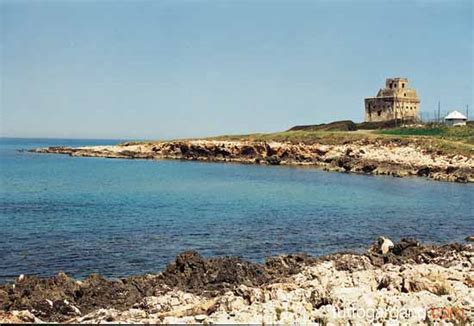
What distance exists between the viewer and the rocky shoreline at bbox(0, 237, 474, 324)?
12914 mm

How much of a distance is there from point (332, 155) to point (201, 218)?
50.1 metres

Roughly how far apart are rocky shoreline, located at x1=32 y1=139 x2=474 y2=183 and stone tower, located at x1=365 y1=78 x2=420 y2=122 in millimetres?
30912

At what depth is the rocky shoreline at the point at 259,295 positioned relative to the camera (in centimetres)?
1291

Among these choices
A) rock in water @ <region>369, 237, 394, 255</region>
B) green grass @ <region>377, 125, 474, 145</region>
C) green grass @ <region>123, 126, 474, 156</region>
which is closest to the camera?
rock in water @ <region>369, 237, 394, 255</region>

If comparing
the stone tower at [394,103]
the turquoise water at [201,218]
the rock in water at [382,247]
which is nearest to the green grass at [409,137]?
the turquoise water at [201,218]

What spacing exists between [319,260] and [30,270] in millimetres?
10476

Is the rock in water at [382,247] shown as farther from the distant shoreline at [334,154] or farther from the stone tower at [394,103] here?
the stone tower at [394,103]

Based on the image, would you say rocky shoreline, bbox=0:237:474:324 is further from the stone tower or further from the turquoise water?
the stone tower

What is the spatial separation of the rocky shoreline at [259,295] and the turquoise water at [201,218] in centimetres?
345

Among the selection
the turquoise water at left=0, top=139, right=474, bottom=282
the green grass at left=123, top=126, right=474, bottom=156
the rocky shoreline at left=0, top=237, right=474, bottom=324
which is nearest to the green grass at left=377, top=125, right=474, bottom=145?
the green grass at left=123, top=126, right=474, bottom=156

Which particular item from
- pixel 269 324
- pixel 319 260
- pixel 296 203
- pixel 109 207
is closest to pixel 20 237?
pixel 109 207

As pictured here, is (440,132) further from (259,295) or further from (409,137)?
(259,295)

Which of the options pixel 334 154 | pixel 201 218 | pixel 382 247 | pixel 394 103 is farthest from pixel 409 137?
pixel 382 247

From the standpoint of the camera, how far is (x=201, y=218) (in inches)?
1278
